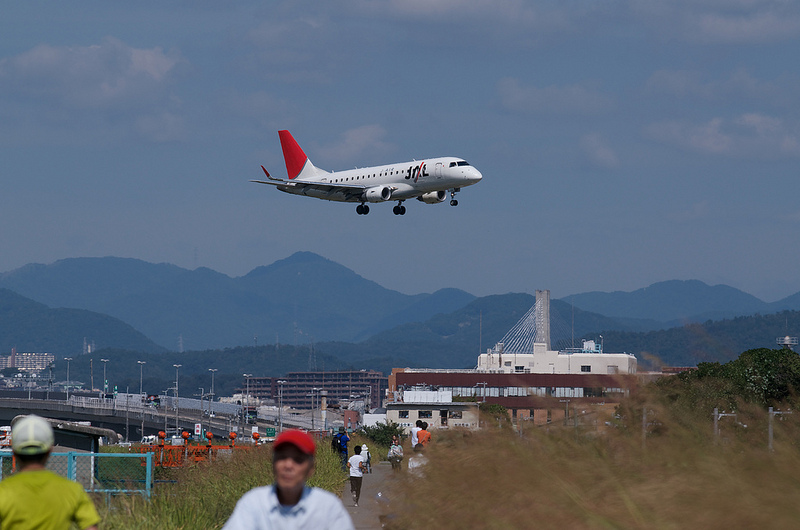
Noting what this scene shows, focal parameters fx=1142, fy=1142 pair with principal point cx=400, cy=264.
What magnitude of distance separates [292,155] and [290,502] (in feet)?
246

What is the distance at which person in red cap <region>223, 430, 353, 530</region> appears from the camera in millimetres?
5914

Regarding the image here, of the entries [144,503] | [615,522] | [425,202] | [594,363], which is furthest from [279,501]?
[594,363]

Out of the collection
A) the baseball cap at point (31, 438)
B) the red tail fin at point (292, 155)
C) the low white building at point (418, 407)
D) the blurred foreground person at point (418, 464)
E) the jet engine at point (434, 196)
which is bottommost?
the low white building at point (418, 407)

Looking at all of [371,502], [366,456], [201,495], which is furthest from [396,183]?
[371,502]

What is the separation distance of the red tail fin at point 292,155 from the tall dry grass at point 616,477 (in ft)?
230

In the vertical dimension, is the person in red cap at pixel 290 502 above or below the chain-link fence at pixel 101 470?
above

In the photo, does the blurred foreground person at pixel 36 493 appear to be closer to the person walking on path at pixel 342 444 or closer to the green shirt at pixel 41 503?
the green shirt at pixel 41 503

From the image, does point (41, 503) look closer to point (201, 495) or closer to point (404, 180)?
point (201, 495)

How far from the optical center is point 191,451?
1502 inches

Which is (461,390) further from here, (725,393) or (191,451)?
(725,393)

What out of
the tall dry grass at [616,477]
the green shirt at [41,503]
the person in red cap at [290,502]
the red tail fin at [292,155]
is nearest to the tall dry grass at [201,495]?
the tall dry grass at [616,477]

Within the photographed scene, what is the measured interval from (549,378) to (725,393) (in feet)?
543

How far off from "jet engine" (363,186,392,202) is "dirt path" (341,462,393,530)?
79.2 ft

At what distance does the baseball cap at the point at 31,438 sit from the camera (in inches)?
260
